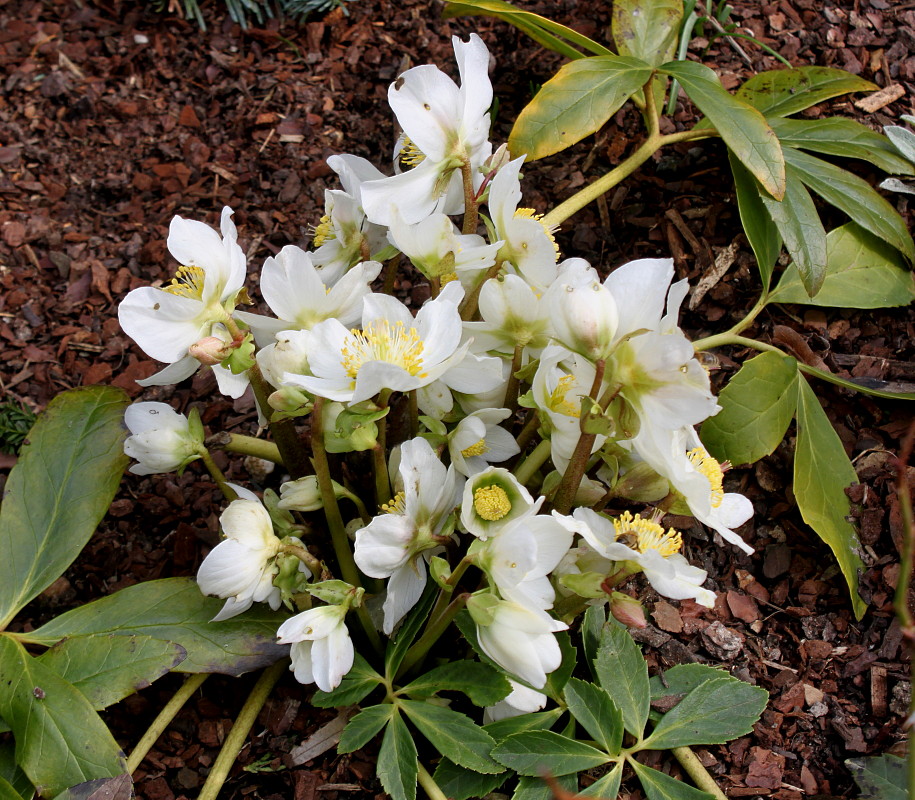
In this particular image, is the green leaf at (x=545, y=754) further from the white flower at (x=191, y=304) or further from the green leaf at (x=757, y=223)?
the green leaf at (x=757, y=223)


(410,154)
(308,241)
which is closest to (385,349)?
(410,154)

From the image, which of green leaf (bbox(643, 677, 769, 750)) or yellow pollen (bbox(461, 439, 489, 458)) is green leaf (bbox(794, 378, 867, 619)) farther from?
yellow pollen (bbox(461, 439, 489, 458))

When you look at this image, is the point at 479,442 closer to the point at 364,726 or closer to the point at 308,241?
the point at 364,726

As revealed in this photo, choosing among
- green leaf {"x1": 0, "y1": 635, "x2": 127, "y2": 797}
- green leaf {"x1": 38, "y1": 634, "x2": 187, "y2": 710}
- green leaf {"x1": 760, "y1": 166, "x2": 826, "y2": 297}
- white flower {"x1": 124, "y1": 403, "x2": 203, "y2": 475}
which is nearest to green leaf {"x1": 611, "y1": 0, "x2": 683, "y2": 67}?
green leaf {"x1": 760, "y1": 166, "x2": 826, "y2": 297}

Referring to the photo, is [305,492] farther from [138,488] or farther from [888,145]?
[888,145]

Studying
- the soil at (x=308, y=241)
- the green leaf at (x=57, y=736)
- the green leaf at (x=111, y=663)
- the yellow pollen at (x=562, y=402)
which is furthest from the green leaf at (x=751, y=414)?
the green leaf at (x=57, y=736)

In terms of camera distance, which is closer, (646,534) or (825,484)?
(646,534)
